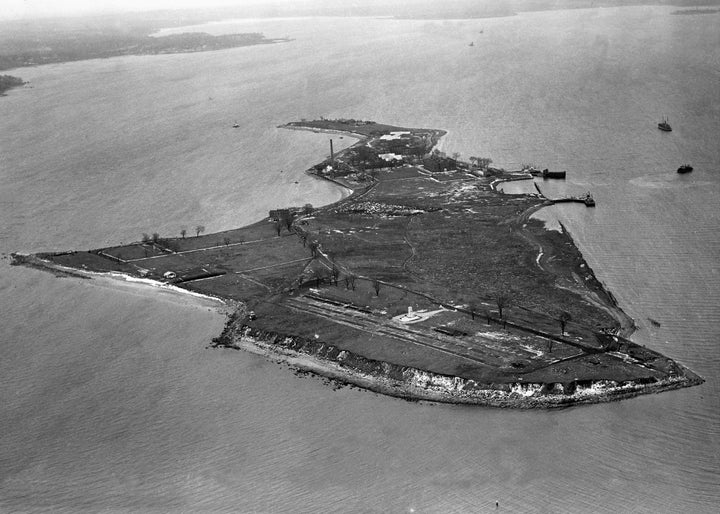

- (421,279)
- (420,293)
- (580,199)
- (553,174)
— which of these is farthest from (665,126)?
(420,293)

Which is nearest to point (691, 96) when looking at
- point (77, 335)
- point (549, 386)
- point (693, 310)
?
point (693, 310)

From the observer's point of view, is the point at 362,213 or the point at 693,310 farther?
the point at 362,213

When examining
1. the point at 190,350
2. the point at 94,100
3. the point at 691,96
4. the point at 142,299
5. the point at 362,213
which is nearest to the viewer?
the point at 190,350

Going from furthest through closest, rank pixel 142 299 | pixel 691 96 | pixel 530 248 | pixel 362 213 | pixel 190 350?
1. pixel 691 96
2. pixel 362 213
3. pixel 530 248
4. pixel 142 299
5. pixel 190 350

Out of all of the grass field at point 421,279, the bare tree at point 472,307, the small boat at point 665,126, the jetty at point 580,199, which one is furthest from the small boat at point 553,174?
the bare tree at point 472,307

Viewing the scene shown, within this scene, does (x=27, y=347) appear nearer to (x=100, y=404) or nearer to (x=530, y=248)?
(x=100, y=404)

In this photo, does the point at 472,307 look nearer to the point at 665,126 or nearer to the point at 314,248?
the point at 314,248

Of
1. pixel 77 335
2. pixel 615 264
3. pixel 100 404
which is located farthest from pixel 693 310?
pixel 77 335
